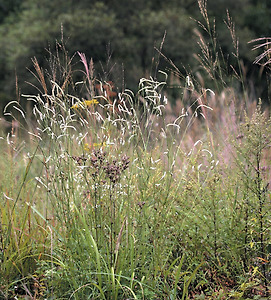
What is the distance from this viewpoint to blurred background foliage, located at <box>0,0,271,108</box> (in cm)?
1316

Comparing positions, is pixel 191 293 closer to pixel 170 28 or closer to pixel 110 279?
pixel 110 279

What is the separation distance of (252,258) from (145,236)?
68 cm

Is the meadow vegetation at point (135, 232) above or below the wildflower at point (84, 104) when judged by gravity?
below

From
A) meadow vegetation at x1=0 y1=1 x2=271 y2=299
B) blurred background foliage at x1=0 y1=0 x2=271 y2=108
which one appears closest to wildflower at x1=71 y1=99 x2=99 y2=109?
meadow vegetation at x1=0 y1=1 x2=271 y2=299

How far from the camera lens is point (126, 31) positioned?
13.7m

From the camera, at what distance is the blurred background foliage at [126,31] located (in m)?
13.2

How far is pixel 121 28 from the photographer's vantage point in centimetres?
1344

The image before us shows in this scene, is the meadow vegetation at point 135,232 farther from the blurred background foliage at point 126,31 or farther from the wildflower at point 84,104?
the blurred background foliage at point 126,31

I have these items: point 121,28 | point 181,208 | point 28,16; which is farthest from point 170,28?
point 181,208

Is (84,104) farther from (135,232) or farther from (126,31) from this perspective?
(126,31)

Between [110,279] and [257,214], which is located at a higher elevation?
[257,214]

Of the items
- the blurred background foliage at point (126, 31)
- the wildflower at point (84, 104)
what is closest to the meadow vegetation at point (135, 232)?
the wildflower at point (84, 104)

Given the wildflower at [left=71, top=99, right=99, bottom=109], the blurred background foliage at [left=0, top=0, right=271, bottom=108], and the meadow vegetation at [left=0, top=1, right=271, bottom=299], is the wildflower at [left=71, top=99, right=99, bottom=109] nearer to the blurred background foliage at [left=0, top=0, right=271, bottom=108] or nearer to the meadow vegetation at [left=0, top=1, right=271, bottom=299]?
the meadow vegetation at [left=0, top=1, right=271, bottom=299]

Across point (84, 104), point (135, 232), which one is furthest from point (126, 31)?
point (135, 232)
